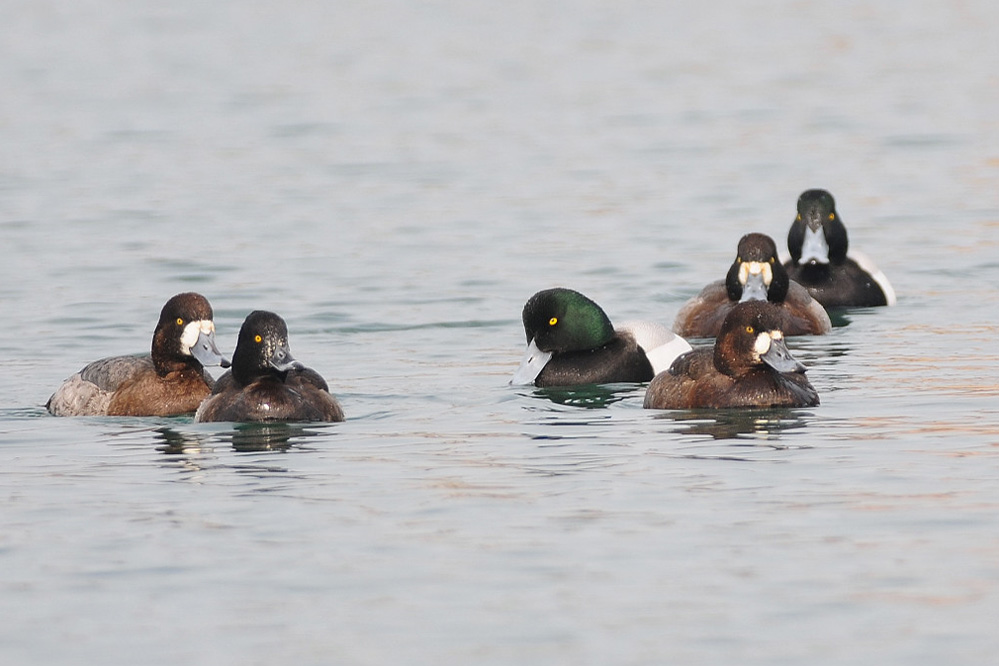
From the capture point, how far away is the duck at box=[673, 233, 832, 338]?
56.0 feet

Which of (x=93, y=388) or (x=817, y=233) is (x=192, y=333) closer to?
(x=93, y=388)

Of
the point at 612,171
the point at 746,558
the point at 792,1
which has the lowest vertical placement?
the point at 746,558

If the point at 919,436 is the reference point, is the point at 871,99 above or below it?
above

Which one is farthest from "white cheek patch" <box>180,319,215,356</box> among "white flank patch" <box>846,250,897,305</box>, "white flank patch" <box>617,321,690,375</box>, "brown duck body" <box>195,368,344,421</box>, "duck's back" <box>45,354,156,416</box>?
"white flank patch" <box>846,250,897,305</box>

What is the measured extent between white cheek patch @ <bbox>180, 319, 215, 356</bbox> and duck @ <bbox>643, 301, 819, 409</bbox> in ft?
10.2

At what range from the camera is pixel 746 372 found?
1331 cm

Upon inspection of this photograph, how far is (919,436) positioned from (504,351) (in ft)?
17.6

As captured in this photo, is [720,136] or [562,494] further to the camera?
[720,136]

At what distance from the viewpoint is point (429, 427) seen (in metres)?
13.1

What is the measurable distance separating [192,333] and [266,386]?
3.80 ft

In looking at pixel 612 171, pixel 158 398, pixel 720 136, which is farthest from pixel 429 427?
pixel 720 136

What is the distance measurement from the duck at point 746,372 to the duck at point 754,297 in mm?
3496

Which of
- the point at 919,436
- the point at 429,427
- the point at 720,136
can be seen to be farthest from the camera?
the point at 720,136

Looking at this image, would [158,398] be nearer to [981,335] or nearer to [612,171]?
[981,335]
